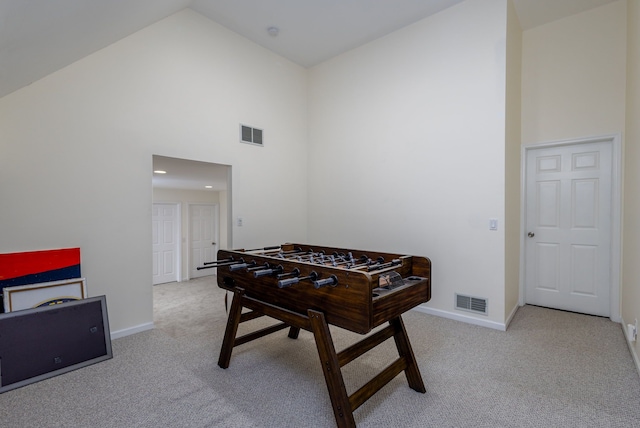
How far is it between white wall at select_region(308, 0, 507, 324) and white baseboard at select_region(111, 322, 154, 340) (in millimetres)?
2390

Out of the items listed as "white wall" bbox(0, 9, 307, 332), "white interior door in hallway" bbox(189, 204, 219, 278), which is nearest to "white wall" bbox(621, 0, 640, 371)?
"white wall" bbox(0, 9, 307, 332)

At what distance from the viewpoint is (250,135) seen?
3910 millimetres

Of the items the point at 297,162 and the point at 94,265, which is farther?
the point at 297,162

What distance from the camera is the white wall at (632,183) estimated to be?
90.6 inches

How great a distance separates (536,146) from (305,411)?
3.76m

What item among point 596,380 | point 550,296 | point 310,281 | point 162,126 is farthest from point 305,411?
point 550,296

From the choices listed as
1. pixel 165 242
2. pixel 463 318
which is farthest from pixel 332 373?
pixel 165 242

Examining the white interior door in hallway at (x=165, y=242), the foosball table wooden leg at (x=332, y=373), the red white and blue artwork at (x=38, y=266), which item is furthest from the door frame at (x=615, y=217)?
the white interior door in hallway at (x=165, y=242)

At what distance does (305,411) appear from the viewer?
1794 mm

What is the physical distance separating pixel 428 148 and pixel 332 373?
2.71 meters

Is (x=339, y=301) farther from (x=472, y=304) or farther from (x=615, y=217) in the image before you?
(x=615, y=217)

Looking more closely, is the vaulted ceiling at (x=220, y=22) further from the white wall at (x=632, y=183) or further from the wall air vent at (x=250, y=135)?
the white wall at (x=632, y=183)

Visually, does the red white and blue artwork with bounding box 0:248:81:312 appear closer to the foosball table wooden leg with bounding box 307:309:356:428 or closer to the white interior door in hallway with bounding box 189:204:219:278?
the foosball table wooden leg with bounding box 307:309:356:428

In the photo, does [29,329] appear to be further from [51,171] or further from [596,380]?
[596,380]
